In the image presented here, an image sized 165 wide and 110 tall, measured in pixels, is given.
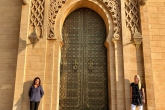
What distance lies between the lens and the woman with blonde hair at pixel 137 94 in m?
7.35

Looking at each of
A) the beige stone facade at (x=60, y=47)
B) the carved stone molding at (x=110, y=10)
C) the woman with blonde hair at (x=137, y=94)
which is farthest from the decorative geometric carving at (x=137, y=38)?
the woman with blonde hair at (x=137, y=94)

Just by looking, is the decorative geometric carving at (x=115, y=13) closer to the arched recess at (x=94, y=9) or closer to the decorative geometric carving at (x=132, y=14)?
the arched recess at (x=94, y=9)

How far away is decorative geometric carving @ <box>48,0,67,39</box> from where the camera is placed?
8.52 metres

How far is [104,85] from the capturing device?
8.88 metres

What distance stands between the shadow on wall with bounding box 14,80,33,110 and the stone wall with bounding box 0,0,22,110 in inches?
29.1

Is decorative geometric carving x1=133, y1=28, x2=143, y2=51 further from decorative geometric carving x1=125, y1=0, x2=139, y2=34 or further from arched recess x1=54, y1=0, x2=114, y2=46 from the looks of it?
arched recess x1=54, y1=0, x2=114, y2=46

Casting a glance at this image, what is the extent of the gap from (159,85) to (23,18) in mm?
6224

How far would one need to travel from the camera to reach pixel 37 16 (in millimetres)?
8719

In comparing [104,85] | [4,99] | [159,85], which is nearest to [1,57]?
[4,99]

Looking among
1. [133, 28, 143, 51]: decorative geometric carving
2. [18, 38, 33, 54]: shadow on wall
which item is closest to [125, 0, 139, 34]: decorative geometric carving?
[133, 28, 143, 51]: decorative geometric carving

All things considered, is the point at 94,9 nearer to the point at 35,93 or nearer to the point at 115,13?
the point at 115,13

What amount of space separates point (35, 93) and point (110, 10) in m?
4.61

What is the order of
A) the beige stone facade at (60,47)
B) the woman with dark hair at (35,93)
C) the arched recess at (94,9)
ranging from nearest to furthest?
the woman with dark hair at (35,93) < the beige stone facade at (60,47) < the arched recess at (94,9)

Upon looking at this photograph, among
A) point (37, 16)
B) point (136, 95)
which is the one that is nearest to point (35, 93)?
point (37, 16)
